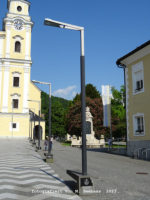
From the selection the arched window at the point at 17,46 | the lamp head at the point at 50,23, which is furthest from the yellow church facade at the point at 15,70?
the lamp head at the point at 50,23

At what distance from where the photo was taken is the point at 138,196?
20.9ft

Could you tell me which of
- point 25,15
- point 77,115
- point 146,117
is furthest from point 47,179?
point 25,15

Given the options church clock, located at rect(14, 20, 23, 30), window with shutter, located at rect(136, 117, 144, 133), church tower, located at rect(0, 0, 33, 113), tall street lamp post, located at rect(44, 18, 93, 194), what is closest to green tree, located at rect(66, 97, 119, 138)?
church tower, located at rect(0, 0, 33, 113)

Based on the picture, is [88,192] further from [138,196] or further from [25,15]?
[25,15]

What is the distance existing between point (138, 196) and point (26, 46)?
157ft

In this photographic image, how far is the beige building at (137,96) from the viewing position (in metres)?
17.8

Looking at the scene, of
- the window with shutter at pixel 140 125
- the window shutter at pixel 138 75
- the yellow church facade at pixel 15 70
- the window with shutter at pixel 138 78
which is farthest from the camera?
the yellow church facade at pixel 15 70

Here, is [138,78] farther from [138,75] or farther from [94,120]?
[94,120]

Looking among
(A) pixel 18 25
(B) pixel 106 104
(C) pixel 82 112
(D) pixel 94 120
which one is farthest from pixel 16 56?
(C) pixel 82 112

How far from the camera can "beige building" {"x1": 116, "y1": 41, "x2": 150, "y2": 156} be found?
58.4ft

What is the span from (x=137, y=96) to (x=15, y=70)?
35253mm

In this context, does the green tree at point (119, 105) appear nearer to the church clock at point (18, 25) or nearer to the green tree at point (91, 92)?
the green tree at point (91, 92)

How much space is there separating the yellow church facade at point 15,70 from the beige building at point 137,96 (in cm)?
3068

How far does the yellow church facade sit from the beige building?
30.7m
